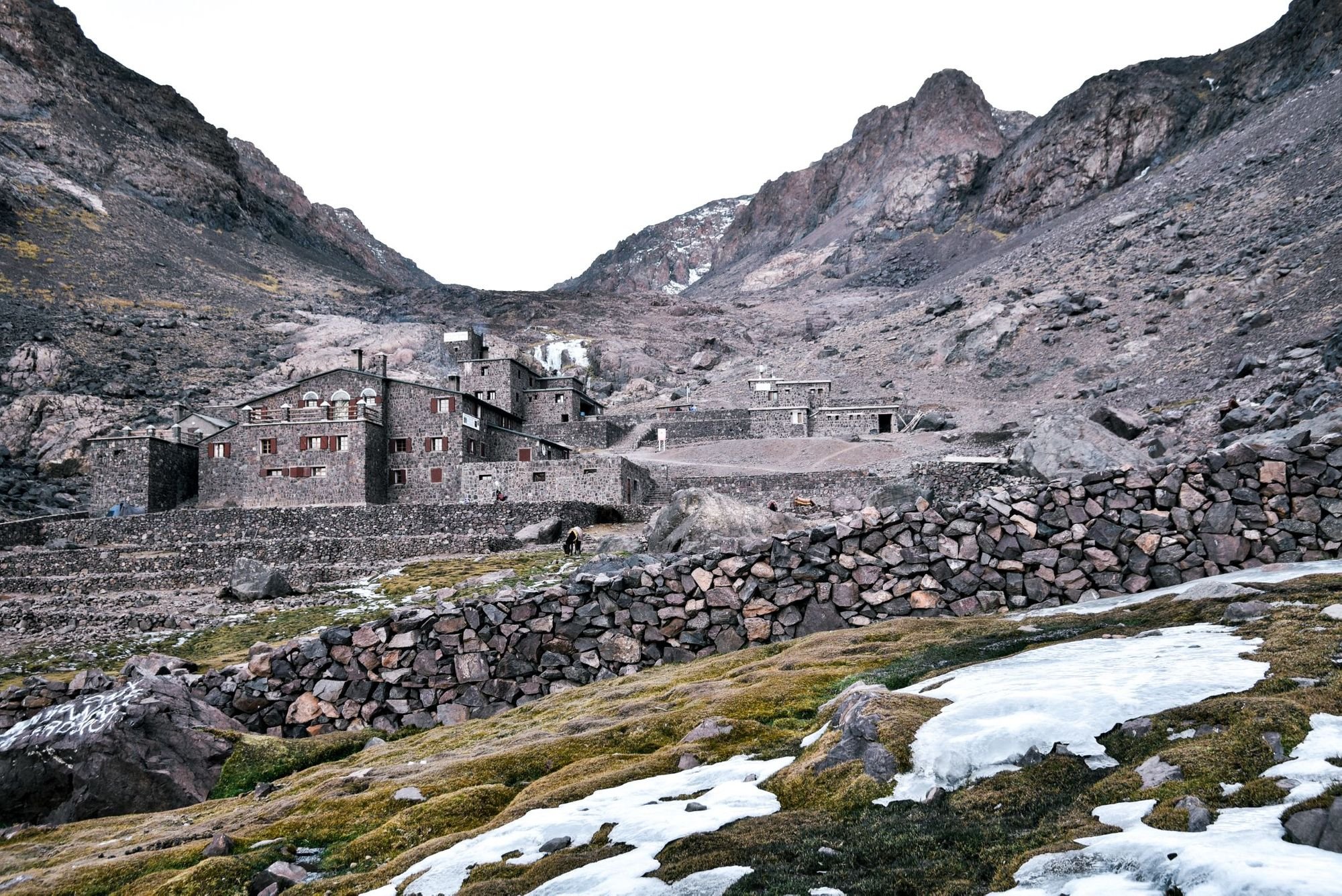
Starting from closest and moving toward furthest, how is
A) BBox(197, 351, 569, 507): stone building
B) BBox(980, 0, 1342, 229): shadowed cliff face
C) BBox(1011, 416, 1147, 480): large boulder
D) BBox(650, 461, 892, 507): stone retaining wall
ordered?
BBox(1011, 416, 1147, 480): large boulder, BBox(650, 461, 892, 507): stone retaining wall, BBox(197, 351, 569, 507): stone building, BBox(980, 0, 1342, 229): shadowed cliff face

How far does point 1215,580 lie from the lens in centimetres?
1440

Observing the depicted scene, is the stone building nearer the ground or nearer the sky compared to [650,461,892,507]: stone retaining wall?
nearer the sky

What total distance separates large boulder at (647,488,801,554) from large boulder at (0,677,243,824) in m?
19.3

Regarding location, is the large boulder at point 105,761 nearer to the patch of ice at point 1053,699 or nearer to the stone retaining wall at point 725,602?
the stone retaining wall at point 725,602

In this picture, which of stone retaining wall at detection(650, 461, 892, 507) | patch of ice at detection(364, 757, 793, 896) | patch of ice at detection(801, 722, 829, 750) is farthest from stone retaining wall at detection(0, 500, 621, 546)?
patch of ice at detection(364, 757, 793, 896)

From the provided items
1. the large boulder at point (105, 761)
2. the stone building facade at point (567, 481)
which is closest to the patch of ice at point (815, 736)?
the large boulder at point (105, 761)

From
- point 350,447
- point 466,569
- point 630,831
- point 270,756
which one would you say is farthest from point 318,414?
point 630,831

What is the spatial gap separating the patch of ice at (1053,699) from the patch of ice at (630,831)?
1665 millimetres

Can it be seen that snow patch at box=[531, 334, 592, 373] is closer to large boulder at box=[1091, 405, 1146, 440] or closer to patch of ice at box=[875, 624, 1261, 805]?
large boulder at box=[1091, 405, 1146, 440]

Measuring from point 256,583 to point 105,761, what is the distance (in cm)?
2557

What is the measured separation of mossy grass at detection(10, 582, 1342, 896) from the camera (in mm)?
6797

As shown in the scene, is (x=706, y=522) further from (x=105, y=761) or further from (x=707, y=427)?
(x=707, y=427)

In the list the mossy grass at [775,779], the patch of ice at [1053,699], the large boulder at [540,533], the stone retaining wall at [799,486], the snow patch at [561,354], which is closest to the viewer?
the mossy grass at [775,779]

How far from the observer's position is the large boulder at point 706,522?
34.1 meters
